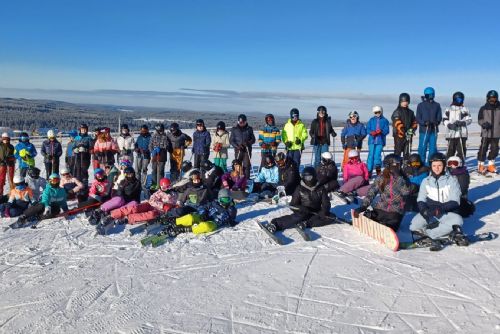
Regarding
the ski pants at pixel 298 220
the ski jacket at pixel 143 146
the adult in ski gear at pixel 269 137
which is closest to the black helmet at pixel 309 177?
the ski pants at pixel 298 220

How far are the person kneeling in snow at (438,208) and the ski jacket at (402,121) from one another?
11.7ft

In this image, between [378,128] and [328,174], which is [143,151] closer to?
[328,174]

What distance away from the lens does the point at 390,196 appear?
7.03 m

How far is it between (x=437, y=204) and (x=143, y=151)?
7.30 m

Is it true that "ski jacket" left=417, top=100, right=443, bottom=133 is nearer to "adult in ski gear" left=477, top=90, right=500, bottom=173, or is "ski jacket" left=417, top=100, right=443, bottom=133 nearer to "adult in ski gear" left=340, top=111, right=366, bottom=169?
"adult in ski gear" left=477, top=90, right=500, bottom=173

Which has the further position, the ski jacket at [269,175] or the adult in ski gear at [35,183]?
the ski jacket at [269,175]

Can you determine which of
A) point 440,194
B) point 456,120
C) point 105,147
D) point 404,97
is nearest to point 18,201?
point 105,147

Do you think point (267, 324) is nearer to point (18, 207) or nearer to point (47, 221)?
point (47, 221)

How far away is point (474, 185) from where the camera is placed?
9969 mm

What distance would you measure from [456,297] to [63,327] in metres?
4.02

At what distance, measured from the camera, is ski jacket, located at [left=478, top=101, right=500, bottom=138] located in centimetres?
1027

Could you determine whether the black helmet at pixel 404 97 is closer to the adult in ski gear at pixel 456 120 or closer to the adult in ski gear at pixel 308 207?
the adult in ski gear at pixel 456 120

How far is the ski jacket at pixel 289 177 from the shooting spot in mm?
9695

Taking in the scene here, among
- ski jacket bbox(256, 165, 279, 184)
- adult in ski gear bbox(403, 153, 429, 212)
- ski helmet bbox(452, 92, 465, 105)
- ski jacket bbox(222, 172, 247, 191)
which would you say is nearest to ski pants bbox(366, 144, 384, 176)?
ski helmet bbox(452, 92, 465, 105)
